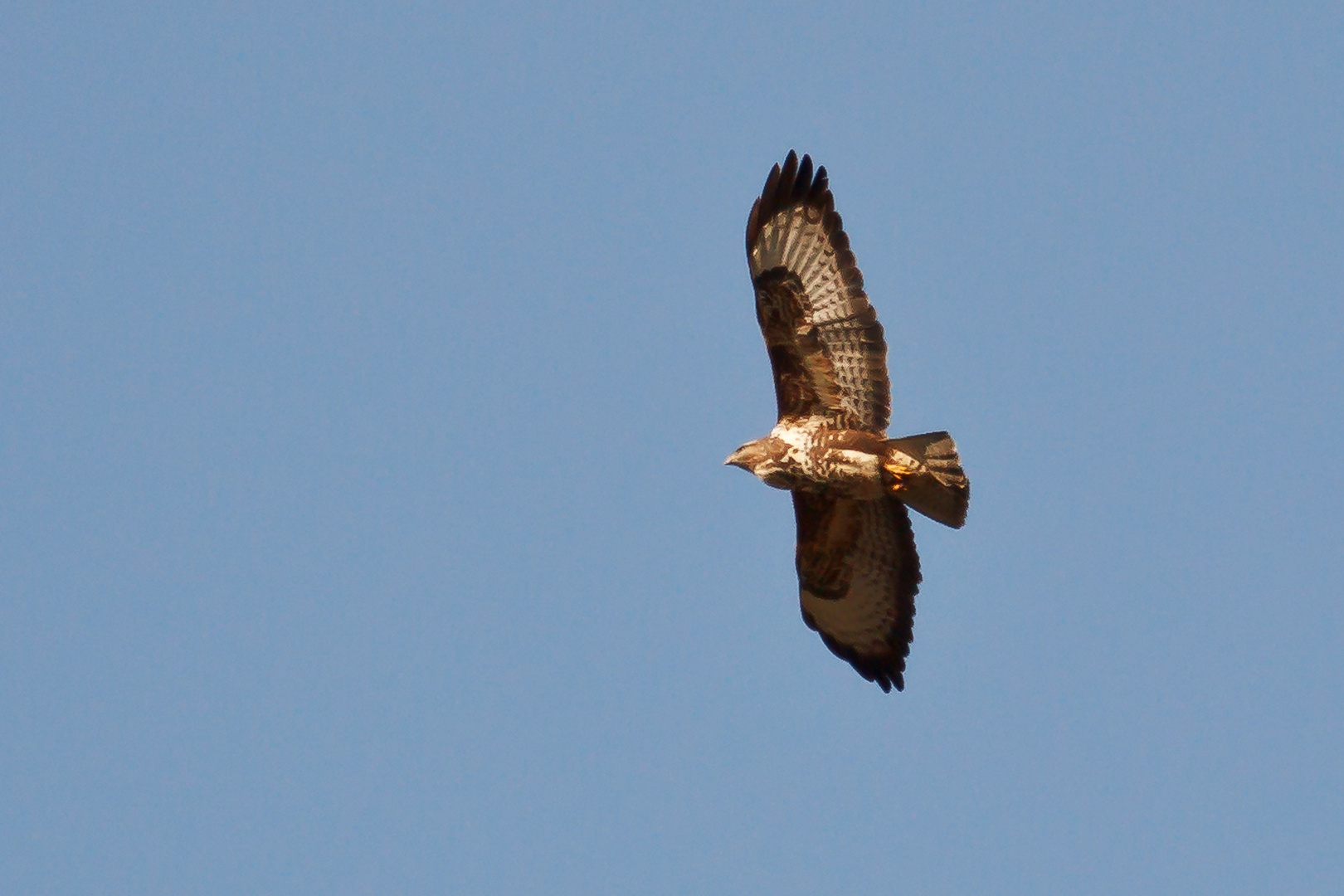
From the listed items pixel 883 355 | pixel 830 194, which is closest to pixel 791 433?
pixel 883 355

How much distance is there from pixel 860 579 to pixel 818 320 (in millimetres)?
1839

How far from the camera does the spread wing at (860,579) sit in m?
11.5

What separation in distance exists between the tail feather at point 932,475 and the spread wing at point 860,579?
1.72 ft

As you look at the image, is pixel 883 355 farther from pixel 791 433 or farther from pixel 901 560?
pixel 901 560

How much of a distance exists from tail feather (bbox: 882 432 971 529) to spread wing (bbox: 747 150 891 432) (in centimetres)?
34

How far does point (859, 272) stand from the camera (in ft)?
36.2

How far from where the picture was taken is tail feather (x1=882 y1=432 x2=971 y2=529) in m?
10.6

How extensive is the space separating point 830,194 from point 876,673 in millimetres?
3142

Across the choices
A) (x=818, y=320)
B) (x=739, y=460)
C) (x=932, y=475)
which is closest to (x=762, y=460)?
(x=739, y=460)

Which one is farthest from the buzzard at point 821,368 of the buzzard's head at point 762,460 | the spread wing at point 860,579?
the spread wing at point 860,579

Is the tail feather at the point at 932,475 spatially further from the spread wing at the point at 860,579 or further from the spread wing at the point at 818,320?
the spread wing at the point at 860,579

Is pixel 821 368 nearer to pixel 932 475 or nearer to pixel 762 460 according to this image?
pixel 762 460

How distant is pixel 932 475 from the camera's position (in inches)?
419

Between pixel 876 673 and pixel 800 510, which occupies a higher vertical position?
pixel 800 510
